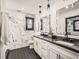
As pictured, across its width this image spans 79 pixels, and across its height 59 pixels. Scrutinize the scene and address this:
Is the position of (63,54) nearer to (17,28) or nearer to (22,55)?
(22,55)

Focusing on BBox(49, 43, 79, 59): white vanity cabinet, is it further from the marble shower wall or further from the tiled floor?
the marble shower wall

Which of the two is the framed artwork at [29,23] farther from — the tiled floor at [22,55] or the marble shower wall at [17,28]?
the tiled floor at [22,55]

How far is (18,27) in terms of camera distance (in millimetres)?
4512

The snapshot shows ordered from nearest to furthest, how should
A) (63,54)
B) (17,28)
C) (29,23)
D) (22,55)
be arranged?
(63,54) → (22,55) → (17,28) → (29,23)

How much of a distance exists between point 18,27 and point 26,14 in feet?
2.78

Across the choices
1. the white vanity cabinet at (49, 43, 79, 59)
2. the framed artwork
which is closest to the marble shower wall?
the framed artwork

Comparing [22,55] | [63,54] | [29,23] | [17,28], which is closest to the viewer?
[63,54]

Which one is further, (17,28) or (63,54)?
(17,28)

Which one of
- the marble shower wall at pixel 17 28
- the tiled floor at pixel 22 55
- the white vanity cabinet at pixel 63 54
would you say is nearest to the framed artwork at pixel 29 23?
the marble shower wall at pixel 17 28

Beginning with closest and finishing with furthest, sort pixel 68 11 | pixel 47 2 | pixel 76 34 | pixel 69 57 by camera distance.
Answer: pixel 69 57, pixel 76 34, pixel 68 11, pixel 47 2

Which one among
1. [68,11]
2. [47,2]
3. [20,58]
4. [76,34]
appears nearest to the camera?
[76,34]

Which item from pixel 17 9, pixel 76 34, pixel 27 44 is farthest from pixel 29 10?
pixel 76 34

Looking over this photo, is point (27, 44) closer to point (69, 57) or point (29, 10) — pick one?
point (29, 10)

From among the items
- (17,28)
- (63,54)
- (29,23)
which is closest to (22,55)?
(17,28)
